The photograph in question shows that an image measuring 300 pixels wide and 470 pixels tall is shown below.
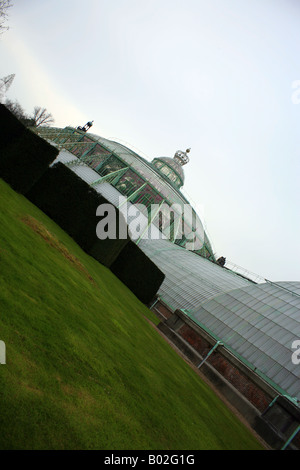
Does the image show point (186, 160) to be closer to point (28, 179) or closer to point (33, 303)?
point (28, 179)

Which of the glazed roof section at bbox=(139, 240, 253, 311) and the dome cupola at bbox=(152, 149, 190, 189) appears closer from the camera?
the glazed roof section at bbox=(139, 240, 253, 311)

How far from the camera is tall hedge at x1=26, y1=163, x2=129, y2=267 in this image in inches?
630

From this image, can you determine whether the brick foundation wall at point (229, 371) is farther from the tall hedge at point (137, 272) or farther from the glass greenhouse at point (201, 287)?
the tall hedge at point (137, 272)

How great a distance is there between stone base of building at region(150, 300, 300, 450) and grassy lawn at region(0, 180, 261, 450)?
135 inches

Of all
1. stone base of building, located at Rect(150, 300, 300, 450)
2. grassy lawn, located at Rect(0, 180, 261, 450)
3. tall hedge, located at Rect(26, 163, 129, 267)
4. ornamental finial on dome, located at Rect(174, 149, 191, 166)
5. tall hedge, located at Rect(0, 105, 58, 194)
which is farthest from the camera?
ornamental finial on dome, located at Rect(174, 149, 191, 166)

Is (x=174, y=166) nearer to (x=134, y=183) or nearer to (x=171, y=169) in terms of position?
(x=171, y=169)

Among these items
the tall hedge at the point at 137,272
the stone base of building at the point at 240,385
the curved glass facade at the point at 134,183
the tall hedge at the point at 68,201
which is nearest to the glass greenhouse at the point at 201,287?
the curved glass facade at the point at 134,183

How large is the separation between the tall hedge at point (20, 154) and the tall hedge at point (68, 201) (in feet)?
3.07

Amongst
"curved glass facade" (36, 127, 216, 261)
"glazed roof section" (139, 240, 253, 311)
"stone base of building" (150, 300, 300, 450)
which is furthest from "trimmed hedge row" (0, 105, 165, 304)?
"curved glass facade" (36, 127, 216, 261)

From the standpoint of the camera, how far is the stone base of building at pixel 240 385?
10586 mm

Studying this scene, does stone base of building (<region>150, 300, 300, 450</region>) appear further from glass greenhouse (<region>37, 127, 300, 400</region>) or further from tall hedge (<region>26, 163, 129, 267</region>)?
tall hedge (<region>26, 163, 129, 267</region>)

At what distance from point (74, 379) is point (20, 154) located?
13701 mm

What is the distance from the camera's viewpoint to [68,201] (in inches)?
635

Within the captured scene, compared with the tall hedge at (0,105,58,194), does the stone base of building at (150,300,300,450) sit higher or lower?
lower
